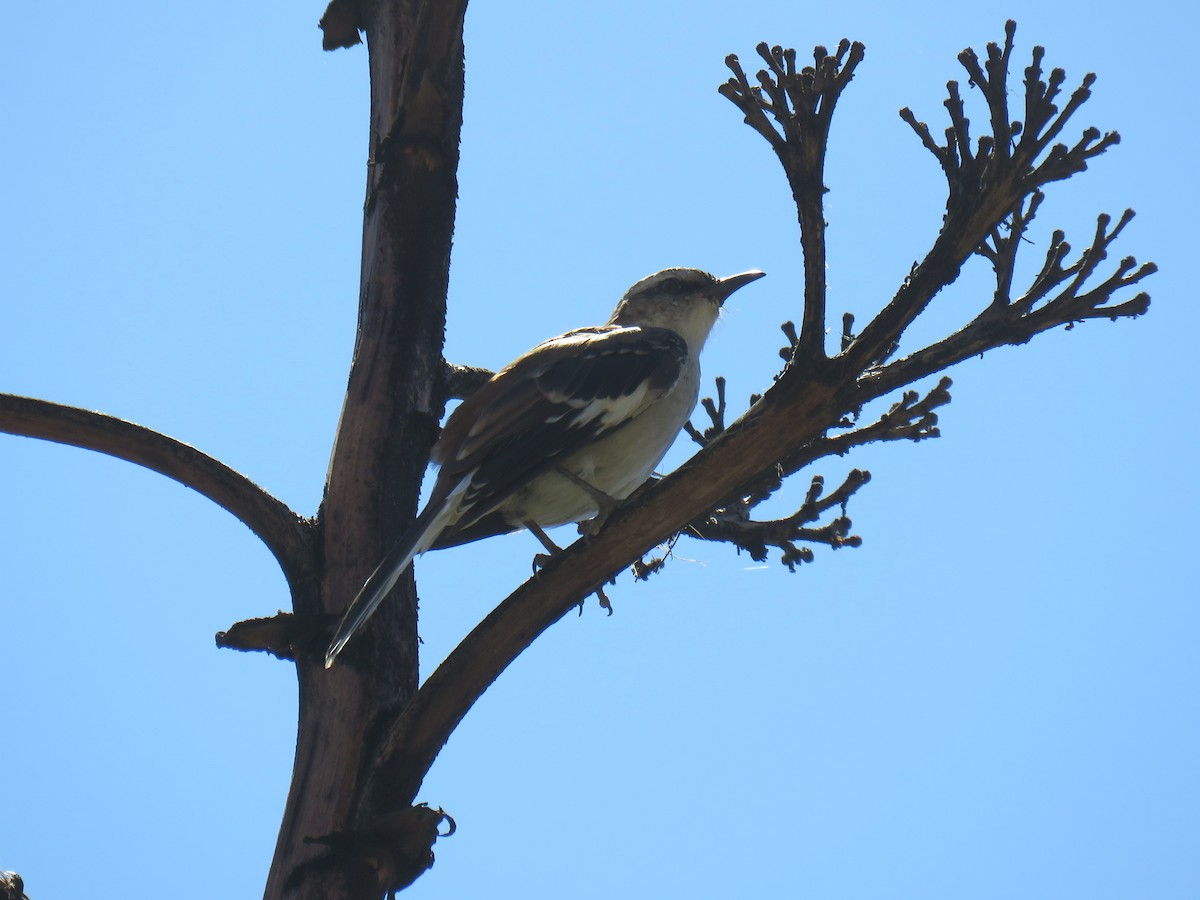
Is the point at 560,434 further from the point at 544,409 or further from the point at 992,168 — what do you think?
the point at 992,168

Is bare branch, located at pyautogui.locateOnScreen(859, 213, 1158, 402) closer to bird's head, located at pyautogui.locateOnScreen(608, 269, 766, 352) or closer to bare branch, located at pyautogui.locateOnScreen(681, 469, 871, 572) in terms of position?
bare branch, located at pyautogui.locateOnScreen(681, 469, 871, 572)

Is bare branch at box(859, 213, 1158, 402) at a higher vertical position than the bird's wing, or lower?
lower

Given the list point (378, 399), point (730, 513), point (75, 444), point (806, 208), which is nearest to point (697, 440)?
point (730, 513)

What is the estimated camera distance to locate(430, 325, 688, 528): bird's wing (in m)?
4.74

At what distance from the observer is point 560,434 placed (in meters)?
4.87

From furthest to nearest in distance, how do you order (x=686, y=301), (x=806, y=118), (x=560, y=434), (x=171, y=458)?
1. (x=686, y=301)
2. (x=560, y=434)
3. (x=171, y=458)
4. (x=806, y=118)

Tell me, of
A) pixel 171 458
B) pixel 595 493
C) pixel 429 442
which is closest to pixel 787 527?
pixel 595 493

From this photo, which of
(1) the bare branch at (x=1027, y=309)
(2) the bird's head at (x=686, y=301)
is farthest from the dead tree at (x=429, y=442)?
(2) the bird's head at (x=686, y=301)

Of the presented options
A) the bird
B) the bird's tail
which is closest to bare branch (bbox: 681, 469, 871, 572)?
the bird

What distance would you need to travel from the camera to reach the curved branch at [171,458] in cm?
422

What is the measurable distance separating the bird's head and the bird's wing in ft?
3.87

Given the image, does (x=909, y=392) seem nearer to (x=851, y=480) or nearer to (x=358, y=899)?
(x=851, y=480)

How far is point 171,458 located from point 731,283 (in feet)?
11.7

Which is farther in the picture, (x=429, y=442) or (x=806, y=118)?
(x=429, y=442)
